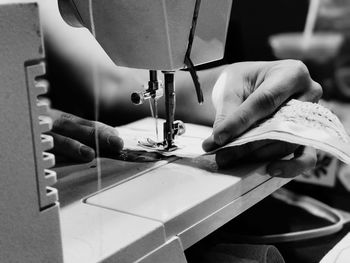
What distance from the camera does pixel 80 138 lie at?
3.31ft

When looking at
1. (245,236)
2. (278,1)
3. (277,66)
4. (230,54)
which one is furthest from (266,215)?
(278,1)

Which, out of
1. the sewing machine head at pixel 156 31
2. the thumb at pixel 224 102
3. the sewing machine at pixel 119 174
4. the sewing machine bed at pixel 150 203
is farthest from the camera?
the thumb at pixel 224 102

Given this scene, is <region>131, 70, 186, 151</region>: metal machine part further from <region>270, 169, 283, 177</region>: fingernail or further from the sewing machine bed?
<region>270, 169, 283, 177</region>: fingernail

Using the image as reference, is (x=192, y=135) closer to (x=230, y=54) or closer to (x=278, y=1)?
(x=230, y=54)

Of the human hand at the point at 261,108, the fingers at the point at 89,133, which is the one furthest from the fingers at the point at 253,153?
the fingers at the point at 89,133

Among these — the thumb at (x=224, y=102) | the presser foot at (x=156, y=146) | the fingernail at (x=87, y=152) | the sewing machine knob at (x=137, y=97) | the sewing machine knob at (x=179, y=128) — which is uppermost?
the sewing machine knob at (x=137, y=97)

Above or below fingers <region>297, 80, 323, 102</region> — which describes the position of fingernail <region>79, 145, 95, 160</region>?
below

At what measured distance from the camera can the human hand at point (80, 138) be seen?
3.10 ft

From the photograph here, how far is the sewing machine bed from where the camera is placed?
63 cm

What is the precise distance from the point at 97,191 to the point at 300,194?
3.87 feet

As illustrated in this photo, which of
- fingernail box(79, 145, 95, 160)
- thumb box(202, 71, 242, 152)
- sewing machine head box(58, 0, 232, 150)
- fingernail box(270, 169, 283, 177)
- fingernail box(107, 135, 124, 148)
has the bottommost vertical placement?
fingernail box(270, 169, 283, 177)

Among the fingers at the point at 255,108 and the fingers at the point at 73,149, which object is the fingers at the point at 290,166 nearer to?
the fingers at the point at 255,108

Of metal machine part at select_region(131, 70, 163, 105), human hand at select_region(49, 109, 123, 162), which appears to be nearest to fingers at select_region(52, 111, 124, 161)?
human hand at select_region(49, 109, 123, 162)

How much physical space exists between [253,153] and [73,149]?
34cm
